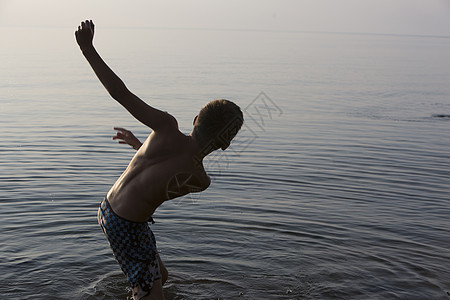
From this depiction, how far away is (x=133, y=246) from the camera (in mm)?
4613

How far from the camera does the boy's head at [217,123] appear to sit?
→ 13.8 feet

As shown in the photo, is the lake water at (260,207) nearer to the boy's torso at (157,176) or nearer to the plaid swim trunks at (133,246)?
the plaid swim trunks at (133,246)

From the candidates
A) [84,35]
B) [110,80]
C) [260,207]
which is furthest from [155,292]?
[260,207]

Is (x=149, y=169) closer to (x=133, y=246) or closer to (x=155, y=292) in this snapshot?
(x=133, y=246)

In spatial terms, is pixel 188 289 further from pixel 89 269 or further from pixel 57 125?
pixel 57 125

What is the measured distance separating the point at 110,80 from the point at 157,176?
2.66 feet

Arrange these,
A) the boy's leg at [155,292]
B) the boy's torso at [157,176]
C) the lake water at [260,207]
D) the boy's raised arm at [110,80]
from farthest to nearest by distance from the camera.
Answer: the lake water at [260,207] → the boy's leg at [155,292] → the boy's torso at [157,176] → the boy's raised arm at [110,80]

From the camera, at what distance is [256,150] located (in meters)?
14.5

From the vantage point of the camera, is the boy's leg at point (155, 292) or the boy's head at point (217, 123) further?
the boy's leg at point (155, 292)

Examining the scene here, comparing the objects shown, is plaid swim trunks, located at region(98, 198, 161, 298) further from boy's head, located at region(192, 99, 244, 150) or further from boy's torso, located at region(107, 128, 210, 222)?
boy's head, located at region(192, 99, 244, 150)

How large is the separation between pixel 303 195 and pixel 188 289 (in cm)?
450

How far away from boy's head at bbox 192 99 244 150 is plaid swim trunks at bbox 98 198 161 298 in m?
0.89

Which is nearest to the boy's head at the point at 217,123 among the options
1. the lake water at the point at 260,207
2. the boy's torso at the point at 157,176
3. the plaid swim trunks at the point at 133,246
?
the boy's torso at the point at 157,176

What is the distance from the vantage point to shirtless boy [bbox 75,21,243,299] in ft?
13.3
